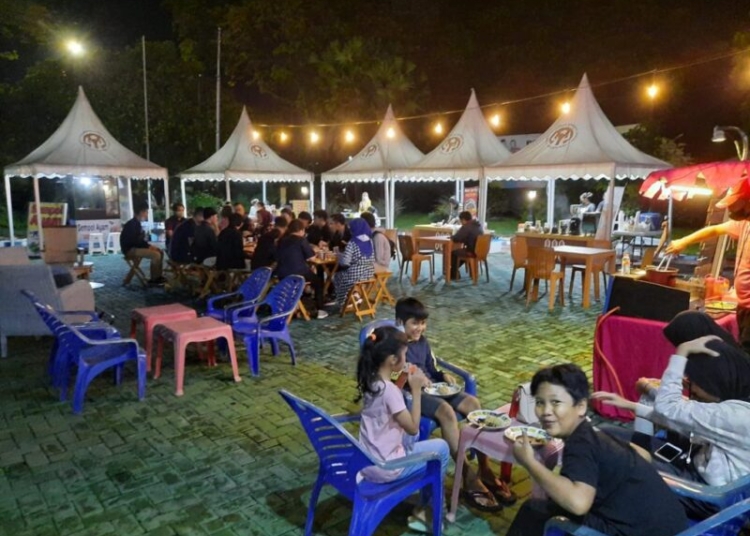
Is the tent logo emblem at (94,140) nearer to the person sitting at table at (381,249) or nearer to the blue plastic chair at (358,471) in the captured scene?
the person sitting at table at (381,249)

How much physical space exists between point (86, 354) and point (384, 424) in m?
3.27

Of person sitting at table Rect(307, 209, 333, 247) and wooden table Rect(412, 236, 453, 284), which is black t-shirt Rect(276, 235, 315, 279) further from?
wooden table Rect(412, 236, 453, 284)

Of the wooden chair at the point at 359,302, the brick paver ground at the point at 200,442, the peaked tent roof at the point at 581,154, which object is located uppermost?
the peaked tent roof at the point at 581,154

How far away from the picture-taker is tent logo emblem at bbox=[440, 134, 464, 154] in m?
14.1

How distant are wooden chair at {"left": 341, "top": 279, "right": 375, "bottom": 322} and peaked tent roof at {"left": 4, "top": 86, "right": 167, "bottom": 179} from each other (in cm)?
871

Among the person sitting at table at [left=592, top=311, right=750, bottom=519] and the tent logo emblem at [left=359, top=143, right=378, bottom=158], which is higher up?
the tent logo emblem at [left=359, top=143, right=378, bottom=158]

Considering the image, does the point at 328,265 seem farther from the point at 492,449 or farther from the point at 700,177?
the point at 492,449

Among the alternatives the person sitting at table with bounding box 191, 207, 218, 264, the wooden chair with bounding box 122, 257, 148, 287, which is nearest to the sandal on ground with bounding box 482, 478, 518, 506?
the person sitting at table with bounding box 191, 207, 218, 264

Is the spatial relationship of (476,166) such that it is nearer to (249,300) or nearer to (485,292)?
(485,292)

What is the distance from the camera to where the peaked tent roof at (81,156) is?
1323 centimetres

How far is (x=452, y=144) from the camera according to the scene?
46.5ft

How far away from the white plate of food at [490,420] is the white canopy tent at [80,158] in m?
13.2

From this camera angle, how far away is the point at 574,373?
2.12 metres

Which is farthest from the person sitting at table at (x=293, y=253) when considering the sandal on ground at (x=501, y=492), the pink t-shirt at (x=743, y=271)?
the pink t-shirt at (x=743, y=271)
